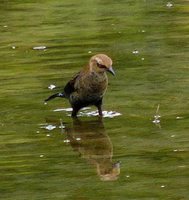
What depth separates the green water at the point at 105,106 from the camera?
887 cm

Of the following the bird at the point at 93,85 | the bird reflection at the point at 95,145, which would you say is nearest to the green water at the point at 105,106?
the bird reflection at the point at 95,145

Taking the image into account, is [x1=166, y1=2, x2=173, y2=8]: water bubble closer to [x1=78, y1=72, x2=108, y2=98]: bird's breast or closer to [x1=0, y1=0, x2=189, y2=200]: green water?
[x1=0, y1=0, x2=189, y2=200]: green water

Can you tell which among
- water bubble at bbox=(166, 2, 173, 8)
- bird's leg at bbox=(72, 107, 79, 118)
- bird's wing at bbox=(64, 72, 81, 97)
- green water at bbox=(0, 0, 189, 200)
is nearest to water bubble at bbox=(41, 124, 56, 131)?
green water at bbox=(0, 0, 189, 200)

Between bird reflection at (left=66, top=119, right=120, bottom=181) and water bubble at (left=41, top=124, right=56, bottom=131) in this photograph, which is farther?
water bubble at (left=41, top=124, right=56, bottom=131)

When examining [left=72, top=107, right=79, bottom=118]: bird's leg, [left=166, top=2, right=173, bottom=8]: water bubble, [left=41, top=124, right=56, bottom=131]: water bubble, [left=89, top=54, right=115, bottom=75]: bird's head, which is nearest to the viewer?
[left=41, top=124, right=56, bottom=131]: water bubble

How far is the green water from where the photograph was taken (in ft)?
29.1

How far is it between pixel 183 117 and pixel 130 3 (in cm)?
887

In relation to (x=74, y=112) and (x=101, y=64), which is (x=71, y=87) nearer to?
(x=74, y=112)

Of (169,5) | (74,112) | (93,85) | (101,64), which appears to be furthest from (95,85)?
(169,5)

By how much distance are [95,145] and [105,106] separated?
1.65m

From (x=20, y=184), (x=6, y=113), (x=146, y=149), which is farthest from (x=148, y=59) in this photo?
(x=20, y=184)

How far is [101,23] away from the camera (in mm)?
17812

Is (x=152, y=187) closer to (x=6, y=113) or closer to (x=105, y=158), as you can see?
(x=105, y=158)

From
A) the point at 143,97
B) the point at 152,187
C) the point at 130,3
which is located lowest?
the point at 130,3
